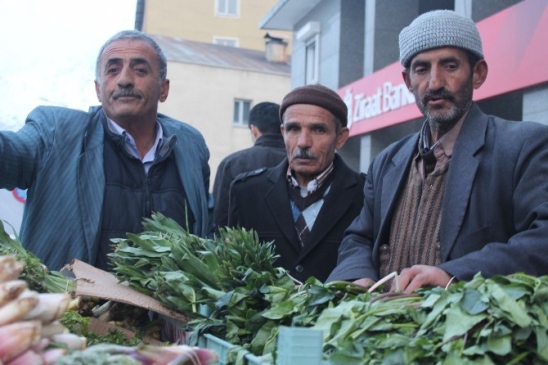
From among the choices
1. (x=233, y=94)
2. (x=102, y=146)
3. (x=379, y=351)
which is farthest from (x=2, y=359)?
(x=233, y=94)

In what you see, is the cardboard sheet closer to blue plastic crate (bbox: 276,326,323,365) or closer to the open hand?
the open hand

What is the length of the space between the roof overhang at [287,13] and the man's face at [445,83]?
1781 centimetres

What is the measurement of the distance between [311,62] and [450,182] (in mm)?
19063

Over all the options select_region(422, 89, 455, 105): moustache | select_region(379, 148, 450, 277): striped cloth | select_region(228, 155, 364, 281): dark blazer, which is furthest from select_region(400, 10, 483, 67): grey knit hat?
select_region(228, 155, 364, 281): dark blazer

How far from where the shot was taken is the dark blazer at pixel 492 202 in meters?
2.79

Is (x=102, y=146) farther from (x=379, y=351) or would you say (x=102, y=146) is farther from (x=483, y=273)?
(x=379, y=351)

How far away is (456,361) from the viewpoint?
1.87 meters

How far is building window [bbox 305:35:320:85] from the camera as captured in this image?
21.4 meters

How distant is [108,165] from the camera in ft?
13.0

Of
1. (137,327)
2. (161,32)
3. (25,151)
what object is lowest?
(137,327)

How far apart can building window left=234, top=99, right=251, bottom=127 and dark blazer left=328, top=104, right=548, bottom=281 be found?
3495 centimetres

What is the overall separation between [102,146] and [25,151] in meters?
0.36

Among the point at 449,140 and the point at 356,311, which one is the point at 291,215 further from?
the point at 356,311

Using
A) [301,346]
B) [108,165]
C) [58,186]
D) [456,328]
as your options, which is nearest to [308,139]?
[108,165]
